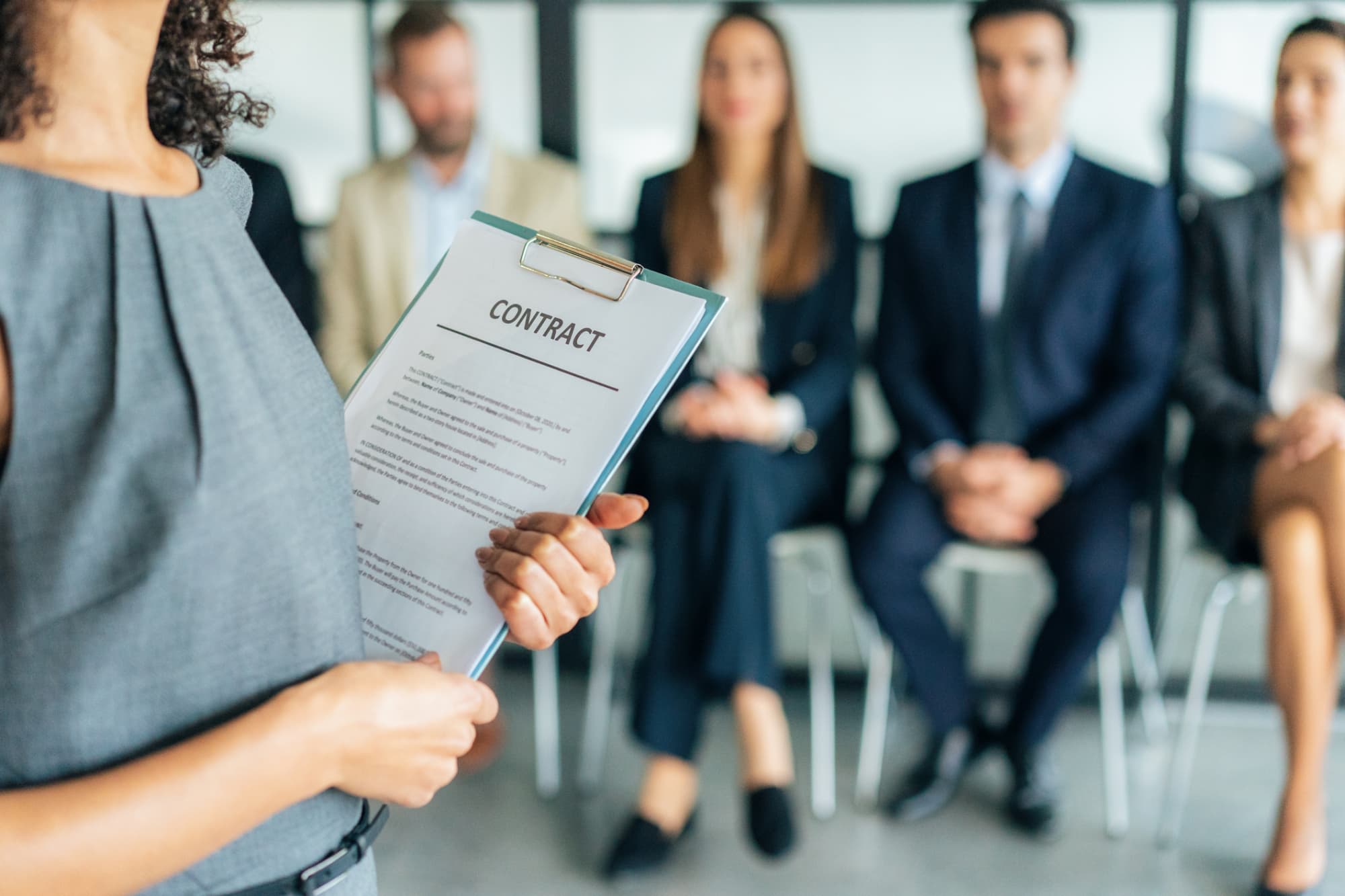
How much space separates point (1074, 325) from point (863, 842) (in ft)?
3.99

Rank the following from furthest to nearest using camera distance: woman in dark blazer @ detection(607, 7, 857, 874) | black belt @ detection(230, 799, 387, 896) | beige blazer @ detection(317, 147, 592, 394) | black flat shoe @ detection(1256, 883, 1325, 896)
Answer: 1. beige blazer @ detection(317, 147, 592, 394)
2. woman in dark blazer @ detection(607, 7, 857, 874)
3. black flat shoe @ detection(1256, 883, 1325, 896)
4. black belt @ detection(230, 799, 387, 896)

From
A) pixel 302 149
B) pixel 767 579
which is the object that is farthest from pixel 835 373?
pixel 302 149

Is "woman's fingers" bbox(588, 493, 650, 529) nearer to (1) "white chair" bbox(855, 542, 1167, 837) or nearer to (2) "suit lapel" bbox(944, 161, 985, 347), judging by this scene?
(1) "white chair" bbox(855, 542, 1167, 837)

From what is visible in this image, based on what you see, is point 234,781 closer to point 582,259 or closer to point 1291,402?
point 582,259

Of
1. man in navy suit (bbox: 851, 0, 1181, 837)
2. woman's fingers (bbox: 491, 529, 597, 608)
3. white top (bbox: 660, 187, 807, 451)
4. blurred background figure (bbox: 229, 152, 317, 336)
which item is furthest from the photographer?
white top (bbox: 660, 187, 807, 451)

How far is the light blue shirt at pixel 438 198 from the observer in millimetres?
2951

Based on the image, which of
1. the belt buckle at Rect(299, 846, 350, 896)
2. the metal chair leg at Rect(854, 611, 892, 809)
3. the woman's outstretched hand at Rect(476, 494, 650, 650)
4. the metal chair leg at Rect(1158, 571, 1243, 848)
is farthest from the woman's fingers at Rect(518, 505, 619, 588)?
the metal chair leg at Rect(1158, 571, 1243, 848)

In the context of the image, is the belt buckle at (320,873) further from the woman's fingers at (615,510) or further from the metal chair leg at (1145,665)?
the metal chair leg at (1145,665)

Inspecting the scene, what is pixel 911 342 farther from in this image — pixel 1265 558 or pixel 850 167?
pixel 1265 558

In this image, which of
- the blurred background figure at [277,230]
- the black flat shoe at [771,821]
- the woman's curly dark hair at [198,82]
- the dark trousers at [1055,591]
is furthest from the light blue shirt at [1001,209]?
the woman's curly dark hair at [198,82]

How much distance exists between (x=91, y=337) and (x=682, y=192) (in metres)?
2.31

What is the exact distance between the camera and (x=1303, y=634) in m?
2.28

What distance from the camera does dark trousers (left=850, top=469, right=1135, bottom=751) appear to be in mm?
2482

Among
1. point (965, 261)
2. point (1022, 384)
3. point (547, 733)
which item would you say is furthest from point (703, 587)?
point (965, 261)
